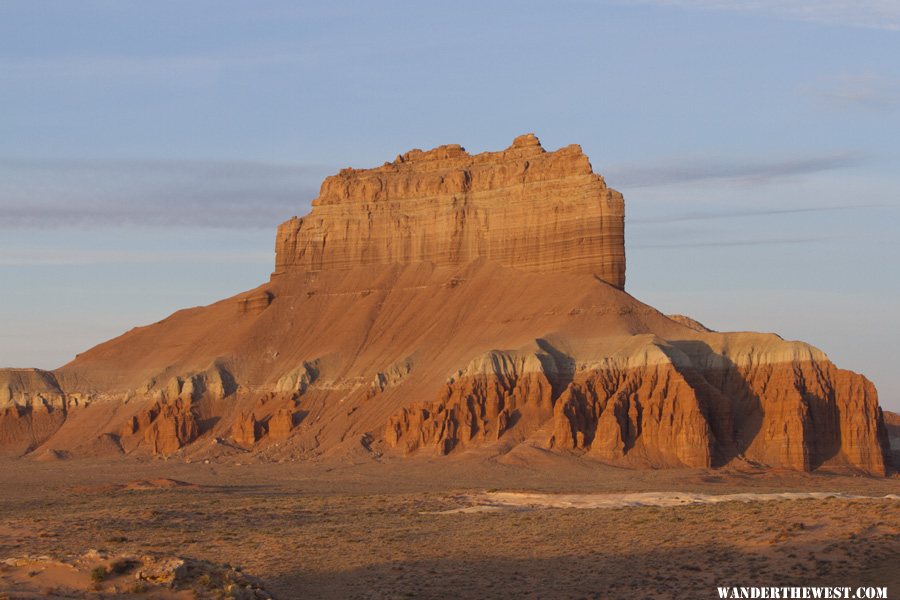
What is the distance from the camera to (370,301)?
118 meters

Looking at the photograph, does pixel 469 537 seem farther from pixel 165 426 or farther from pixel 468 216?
pixel 468 216

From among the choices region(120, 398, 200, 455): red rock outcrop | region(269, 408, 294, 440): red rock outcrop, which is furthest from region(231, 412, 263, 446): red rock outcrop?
region(120, 398, 200, 455): red rock outcrop

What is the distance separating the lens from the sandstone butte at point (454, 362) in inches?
3497

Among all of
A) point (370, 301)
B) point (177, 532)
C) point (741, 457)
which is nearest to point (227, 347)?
point (370, 301)

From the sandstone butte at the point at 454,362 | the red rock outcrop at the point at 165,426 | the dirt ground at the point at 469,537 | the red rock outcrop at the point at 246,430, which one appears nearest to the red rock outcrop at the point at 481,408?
the sandstone butte at the point at 454,362

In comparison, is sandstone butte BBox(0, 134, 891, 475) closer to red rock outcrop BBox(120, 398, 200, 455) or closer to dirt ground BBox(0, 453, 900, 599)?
red rock outcrop BBox(120, 398, 200, 455)

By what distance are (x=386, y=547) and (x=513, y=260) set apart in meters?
75.0

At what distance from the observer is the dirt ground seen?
32562mm

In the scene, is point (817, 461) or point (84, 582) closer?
point (84, 582)

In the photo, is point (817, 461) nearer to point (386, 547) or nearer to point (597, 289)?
point (597, 289)

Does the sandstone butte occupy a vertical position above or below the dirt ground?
above

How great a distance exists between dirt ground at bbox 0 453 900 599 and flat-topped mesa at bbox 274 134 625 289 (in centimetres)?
3900

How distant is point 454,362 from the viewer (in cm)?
10288

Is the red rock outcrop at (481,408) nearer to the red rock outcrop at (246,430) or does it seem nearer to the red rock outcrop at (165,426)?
the red rock outcrop at (246,430)
